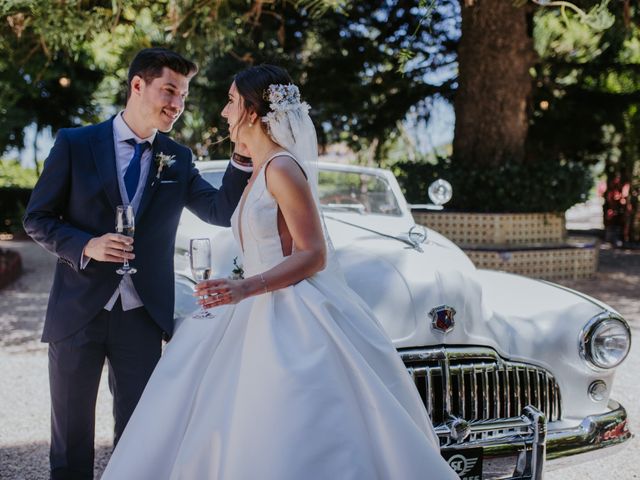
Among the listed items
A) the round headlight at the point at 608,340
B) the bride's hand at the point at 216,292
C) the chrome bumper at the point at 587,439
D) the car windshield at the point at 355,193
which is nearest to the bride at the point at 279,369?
the bride's hand at the point at 216,292

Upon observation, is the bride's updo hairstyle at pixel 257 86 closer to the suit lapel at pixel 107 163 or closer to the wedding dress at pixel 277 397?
the wedding dress at pixel 277 397

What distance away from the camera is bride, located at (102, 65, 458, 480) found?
7.19ft

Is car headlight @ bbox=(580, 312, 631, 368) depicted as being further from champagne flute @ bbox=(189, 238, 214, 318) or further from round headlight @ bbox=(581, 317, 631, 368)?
champagne flute @ bbox=(189, 238, 214, 318)

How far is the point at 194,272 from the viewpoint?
7.77 ft

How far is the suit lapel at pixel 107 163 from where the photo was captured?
2.77 m

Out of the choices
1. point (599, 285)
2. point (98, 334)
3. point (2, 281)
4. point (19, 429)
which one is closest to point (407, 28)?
point (599, 285)

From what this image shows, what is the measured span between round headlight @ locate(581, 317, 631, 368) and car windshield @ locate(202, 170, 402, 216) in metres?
1.62

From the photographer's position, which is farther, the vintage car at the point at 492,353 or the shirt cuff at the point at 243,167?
the vintage car at the point at 492,353

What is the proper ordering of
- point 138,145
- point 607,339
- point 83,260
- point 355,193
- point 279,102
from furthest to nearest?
1. point 355,193
2. point 607,339
3. point 138,145
4. point 83,260
5. point 279,102

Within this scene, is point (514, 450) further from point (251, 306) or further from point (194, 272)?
point (194, 272)

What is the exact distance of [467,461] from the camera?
2.95 metres

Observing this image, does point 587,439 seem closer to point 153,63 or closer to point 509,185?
point 153,63

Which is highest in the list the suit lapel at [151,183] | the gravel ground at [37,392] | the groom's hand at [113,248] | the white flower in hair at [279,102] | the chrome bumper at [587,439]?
the white flower in hair at [279,102]


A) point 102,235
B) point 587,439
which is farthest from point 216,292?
point 587,439
